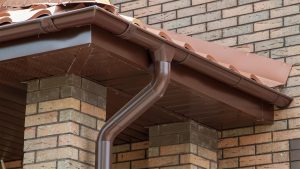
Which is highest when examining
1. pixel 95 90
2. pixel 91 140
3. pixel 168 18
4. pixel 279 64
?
pixel 168 18

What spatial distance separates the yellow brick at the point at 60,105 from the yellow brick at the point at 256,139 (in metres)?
1.91

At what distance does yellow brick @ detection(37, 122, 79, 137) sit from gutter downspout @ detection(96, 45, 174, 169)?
20 centimetres

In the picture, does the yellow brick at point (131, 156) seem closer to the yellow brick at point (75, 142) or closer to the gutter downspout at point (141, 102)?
the yellow brick at point (75, 142)

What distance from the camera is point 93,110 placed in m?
5.60

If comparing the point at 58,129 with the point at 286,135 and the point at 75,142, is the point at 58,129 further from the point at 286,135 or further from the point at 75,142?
the point at 286,135

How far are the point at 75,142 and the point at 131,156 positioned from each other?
1675mm

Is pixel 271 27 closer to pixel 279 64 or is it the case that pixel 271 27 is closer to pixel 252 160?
pixel 279 64

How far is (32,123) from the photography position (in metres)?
5.56

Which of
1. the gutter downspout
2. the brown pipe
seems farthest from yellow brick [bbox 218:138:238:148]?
the gutter downspout

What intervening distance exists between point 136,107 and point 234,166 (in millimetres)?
1746

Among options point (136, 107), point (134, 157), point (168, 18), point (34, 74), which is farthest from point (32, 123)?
point (168, 18)

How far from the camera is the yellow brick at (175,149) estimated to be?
6.41 meters

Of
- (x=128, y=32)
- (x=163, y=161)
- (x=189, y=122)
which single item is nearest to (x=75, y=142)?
(x=128, y=32)

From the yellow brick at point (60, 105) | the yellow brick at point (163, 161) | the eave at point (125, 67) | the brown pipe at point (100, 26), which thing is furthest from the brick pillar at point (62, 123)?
the yellow brick at point (163, 161)
